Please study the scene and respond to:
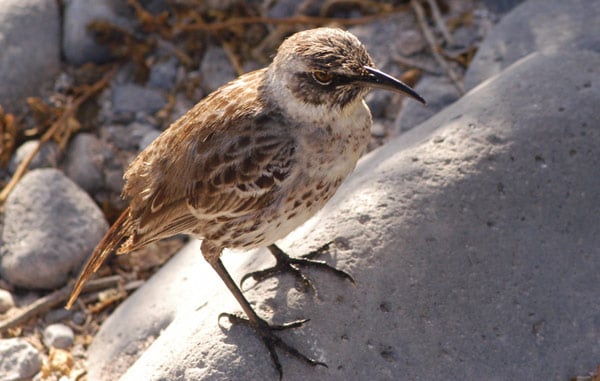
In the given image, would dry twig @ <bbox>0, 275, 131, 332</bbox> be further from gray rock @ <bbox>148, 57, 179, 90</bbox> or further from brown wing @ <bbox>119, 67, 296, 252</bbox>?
gray rock @ <bbox>148, 57, 179, 90</bbox>

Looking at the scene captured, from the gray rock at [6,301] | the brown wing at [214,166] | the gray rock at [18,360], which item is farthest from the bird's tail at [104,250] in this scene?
the gray rock at [6,301]

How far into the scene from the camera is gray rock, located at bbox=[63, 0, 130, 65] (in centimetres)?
571

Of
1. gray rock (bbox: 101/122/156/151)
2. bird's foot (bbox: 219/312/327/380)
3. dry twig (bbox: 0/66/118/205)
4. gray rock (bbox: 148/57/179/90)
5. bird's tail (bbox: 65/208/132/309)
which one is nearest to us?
bird's foot (bbox: 219/312/327/380)

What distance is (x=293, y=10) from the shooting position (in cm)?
590

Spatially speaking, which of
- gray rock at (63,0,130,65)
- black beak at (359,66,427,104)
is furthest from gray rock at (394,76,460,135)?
gray rock at (63,0,130,65)

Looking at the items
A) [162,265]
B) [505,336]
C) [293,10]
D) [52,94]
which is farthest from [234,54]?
[505,336]

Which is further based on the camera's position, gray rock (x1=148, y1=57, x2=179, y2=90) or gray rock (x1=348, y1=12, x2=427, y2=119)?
gray rock (x1=148, y1=57, x2=179, y2=90)

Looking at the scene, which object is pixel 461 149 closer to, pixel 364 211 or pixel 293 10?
pixel 364 211

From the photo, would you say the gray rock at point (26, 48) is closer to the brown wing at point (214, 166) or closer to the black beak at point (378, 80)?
the brown wing at point (214, 166)

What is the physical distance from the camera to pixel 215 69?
579 centimetres

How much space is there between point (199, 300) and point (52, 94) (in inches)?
89.8

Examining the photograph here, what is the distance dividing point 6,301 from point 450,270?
2.61m

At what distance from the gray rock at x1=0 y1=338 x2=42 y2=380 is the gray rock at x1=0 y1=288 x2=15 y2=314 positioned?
33cm

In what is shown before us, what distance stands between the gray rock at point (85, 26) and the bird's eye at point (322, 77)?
2.89 metres
